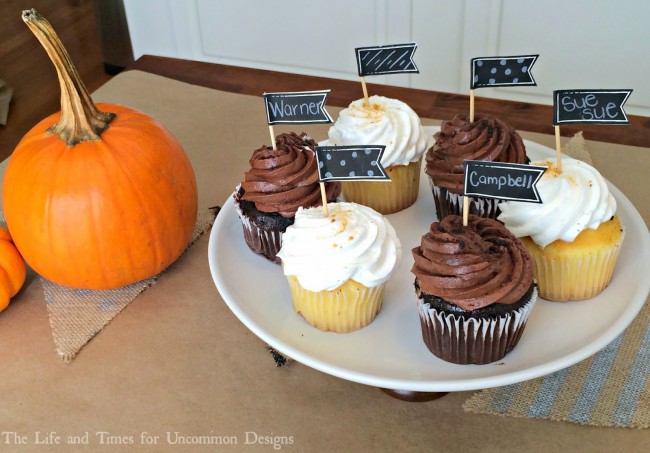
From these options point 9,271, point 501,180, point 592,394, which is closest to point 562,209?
point 501,180

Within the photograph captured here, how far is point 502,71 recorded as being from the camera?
1867 millimetres

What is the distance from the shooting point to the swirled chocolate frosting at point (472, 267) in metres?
1.52

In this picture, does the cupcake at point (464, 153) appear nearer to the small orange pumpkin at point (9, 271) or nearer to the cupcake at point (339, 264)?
the cupcake at point (339, 264)

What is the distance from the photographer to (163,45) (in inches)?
167

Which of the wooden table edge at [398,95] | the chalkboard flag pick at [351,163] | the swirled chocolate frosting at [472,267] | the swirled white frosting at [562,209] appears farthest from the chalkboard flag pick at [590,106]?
the wooden table edge at [398,95]

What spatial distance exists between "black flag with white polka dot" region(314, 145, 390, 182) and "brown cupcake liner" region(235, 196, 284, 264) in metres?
0.27

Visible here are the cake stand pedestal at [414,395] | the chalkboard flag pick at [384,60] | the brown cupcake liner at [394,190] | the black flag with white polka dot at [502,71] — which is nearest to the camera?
the cake stand pedestal at [414,395]

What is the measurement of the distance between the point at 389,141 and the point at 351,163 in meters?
0.43

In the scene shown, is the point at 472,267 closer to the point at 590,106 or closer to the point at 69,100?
the point at 590,106

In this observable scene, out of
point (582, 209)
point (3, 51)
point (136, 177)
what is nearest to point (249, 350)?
point (136, 177)

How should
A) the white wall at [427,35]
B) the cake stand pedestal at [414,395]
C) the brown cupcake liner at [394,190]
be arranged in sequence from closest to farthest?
the cake stand pedestal at [414,395] < the brown cupcake liner at [394,190] < the white wall at [427,35]

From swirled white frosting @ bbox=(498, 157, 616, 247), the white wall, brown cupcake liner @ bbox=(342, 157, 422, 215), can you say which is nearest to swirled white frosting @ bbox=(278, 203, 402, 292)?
swirled white frosting @ bbox=(498, 157, 616, 247)

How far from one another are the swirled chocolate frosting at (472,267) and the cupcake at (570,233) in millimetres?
149

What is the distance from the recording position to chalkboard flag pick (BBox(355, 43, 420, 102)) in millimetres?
1975
